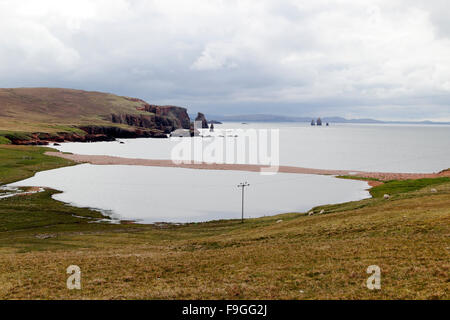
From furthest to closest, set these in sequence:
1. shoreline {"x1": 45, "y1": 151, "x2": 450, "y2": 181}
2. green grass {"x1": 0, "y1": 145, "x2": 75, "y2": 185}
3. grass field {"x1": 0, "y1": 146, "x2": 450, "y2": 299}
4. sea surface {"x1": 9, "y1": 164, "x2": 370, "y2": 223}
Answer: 1. shoreline {"x1": 45, "y1": 151, "x2": 450, "y2": 181}
2. green grass {"x1": 0, "y1": 145, "x2": 75, "y2": 185}
3. sea surface {"x1": 9, "y1": 164, "x2": 370, "y2": 223}
4. grass field {"x1": 0, "y1": 146, "x2": 450, "y2": 299}

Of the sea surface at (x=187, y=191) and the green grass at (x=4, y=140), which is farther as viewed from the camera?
the green grass at (x=4, y=140)

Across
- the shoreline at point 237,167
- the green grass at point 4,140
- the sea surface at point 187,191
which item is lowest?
the sea surface at point 187,191

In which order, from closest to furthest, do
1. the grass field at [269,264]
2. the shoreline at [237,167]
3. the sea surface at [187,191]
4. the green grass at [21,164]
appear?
the grass field at [269,264], the sea surface at [187,191], the green grass at [21,164], the shoreline at [237,167]

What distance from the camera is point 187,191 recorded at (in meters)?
87.6

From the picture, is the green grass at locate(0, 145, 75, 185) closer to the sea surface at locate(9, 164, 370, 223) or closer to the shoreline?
the sea surface at locate(9, 164, 370, 223)

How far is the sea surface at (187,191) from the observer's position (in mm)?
67750

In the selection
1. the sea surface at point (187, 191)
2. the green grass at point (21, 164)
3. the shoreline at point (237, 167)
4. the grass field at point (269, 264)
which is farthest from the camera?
the shoreline at point (237, 167)

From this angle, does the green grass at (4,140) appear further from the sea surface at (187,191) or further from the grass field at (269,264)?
the grass field at (269,264)

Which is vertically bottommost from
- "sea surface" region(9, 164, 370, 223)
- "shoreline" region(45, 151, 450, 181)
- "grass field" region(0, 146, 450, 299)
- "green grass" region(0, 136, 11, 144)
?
"sea surface" region(9, 164, 370, 223)

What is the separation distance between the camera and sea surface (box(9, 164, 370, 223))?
222 feet

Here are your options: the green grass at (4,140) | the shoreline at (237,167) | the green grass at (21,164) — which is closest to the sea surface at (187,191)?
the green grass at (21,164)

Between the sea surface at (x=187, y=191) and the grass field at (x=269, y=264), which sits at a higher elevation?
the grass field at (x=269, y=264)

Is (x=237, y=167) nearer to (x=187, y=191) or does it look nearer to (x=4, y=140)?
(x=187, y=191)

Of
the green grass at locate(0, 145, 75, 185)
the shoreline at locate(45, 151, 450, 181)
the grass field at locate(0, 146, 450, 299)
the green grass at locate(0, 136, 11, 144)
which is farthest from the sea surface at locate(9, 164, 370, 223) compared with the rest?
the green grass at locate(0, 136, 11, 144)
